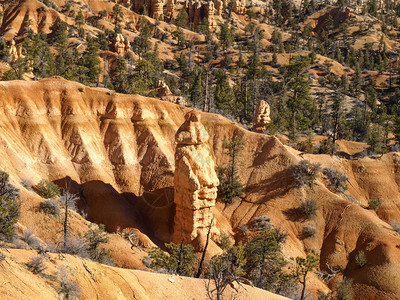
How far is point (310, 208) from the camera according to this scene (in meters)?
35.2

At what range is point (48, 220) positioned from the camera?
84.1 ft

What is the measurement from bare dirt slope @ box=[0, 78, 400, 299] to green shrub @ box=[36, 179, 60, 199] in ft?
3.30

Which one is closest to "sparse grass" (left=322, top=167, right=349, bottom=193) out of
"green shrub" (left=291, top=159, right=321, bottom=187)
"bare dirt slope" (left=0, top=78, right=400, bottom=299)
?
"bare dirt slope" (left=0, top=78, right=400, bottom=299)

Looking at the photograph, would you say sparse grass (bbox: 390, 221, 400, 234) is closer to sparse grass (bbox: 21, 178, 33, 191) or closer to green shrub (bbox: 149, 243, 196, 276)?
green shrub (bbox: 149, 243, 196, 276)

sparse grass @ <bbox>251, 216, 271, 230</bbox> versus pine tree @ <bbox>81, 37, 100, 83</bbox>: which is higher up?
pine tree @ <bbox>81, 37, 100, 83</bbox>

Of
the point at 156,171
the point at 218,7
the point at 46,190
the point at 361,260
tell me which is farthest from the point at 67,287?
the point at 218,7

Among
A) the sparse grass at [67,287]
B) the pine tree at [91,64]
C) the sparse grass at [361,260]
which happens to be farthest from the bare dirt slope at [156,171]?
the pine tree at [91,64]

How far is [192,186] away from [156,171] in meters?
7.88

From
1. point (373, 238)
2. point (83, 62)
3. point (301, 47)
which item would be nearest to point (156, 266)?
point (373, 238)

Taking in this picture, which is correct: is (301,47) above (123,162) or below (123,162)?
above

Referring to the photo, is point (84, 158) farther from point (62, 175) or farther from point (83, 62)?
point (83, 62)

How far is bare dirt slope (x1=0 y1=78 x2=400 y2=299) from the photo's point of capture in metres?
31.9

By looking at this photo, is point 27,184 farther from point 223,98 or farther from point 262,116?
point 223,98

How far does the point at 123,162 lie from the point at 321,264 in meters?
20.7
